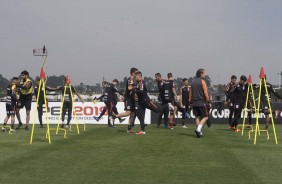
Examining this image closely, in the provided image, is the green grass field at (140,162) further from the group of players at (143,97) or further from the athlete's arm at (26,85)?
the athlete's arm at (26,85)

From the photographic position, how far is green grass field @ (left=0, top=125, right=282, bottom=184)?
694 cm

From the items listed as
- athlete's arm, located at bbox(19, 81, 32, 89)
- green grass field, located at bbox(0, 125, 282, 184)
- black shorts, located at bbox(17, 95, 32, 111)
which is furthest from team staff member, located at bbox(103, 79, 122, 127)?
green grass field, located at bbox(0, 125, 282, 184)

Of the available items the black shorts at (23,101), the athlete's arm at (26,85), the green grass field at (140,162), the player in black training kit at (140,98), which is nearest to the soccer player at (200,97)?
the player in black training kit at (140,98)

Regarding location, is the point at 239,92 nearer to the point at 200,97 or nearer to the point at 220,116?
the point at 200,97

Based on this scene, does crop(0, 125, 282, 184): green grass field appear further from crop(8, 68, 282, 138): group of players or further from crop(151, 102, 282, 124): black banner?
crop(151, 102, 282, 124): black banner

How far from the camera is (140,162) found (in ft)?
27.6

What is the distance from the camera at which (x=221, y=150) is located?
406 inches

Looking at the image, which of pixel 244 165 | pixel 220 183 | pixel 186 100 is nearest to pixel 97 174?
pixel 220 183

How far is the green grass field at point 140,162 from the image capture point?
694 centimetres

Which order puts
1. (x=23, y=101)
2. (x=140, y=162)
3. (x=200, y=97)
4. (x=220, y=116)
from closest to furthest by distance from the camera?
(x=140, y=162) → (x=200, y=97) → (x=23, y=101) → (x=220, y=116)

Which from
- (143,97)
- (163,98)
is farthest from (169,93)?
(143,97)

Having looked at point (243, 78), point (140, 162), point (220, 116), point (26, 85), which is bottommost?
point (140, 162)

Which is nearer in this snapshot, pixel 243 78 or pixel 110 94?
pixel 243 78

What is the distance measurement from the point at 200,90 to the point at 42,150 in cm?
569
